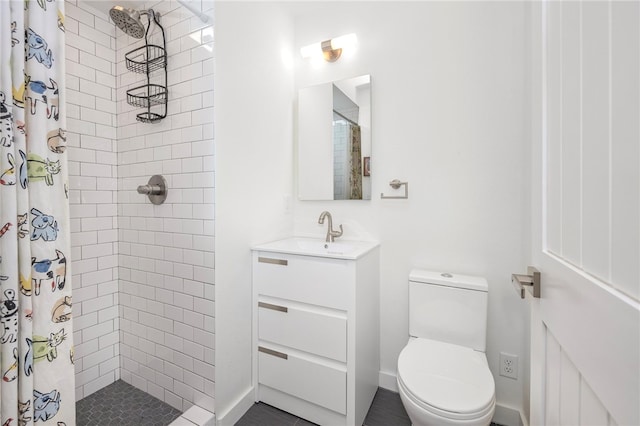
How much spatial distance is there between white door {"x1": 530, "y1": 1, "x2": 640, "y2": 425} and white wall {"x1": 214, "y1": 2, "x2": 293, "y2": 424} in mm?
1333

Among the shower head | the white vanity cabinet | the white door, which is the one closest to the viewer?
the white door

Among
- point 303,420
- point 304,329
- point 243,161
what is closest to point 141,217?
point 243,161

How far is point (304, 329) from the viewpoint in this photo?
1.55 meters

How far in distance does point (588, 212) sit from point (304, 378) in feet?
5.01

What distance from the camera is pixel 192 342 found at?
1.52 meters

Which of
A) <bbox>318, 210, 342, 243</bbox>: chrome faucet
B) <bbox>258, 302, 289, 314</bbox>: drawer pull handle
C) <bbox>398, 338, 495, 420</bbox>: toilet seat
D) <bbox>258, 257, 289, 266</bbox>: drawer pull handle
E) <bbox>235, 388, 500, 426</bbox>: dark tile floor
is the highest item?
<bbox>318, 210, 342, 243</bbox>: chrome faucet

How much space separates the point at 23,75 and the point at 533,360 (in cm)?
174

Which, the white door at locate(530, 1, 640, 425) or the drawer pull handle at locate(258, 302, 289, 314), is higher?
the white door at locate(530, 1, 640, 425)

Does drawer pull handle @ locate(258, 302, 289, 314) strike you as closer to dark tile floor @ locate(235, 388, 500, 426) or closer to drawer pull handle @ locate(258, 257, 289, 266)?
drawer pull handle @ locate(258, 257, 289, 266)

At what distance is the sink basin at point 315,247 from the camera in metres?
1.57

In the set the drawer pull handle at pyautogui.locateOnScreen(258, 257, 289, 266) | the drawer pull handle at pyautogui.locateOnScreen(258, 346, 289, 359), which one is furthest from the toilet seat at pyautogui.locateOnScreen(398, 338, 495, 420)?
the drawer pull handle at pyautogui.locateOnScreen(258, 257, 289, 266)

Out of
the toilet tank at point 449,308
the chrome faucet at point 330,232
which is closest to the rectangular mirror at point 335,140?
the chrome faucet at point 330,232

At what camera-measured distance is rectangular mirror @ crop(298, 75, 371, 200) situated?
1.90 m

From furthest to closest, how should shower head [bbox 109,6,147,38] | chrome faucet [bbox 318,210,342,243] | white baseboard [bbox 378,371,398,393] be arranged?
chrome faucet [bbox 318,210,342,243] < white baseboard [bbox 378,371,398,393] < shower head [bbox 109,6,147,38]
